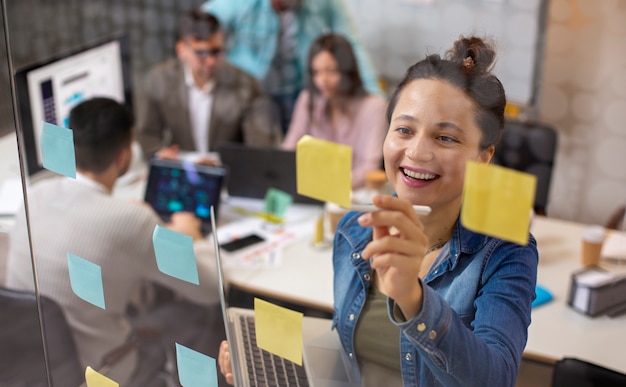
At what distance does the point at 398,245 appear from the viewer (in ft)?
2.58

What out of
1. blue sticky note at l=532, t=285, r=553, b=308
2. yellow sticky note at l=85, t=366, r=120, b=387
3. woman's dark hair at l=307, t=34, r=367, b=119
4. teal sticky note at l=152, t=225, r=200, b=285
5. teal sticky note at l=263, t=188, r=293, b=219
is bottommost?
blue sticky note at l=532, t=285, r=553, b=308

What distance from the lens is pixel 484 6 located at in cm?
187

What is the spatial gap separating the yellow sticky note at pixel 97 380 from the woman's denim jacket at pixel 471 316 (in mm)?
539

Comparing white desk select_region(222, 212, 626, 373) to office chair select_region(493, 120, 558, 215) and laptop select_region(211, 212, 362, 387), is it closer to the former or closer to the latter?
office chair select_region(493, 120, 558, 215)

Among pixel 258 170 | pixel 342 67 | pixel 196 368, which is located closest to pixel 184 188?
pixel 258 170

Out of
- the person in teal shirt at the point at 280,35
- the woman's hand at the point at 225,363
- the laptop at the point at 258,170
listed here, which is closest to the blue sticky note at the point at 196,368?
the woman's hand at the point at 225,363

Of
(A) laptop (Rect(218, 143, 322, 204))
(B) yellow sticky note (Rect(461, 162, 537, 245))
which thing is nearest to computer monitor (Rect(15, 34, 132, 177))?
(A) laptop (Rect(218, 143, 322, 204))

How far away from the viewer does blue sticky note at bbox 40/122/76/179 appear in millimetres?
1170

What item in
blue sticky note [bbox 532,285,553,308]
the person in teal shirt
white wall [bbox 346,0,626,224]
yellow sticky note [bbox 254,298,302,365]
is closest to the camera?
yellow sticky note [bbox 254,298,302,365]

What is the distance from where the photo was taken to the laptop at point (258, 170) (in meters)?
2.32

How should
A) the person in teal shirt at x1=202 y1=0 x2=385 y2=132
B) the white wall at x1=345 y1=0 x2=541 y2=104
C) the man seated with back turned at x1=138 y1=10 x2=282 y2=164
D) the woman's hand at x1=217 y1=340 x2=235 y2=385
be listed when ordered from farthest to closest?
the person in teal shirt at x1=202 y1=0 x2=385 y2=132 → the man seated with back turned at x1=138 y1=10 x2=282 y2=164 → the white wall at x1=345 y1=0 x2=541 y2=104 → the woman's hand at x1=217 y1=340 x2=235 y2=385

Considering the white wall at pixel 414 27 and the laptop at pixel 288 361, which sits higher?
the white wall at pixel 414 27

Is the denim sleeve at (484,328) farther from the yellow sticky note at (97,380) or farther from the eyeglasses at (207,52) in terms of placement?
the eyeglasses at (207,52)

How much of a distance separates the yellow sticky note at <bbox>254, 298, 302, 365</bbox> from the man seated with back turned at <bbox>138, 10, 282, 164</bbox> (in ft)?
6.27
